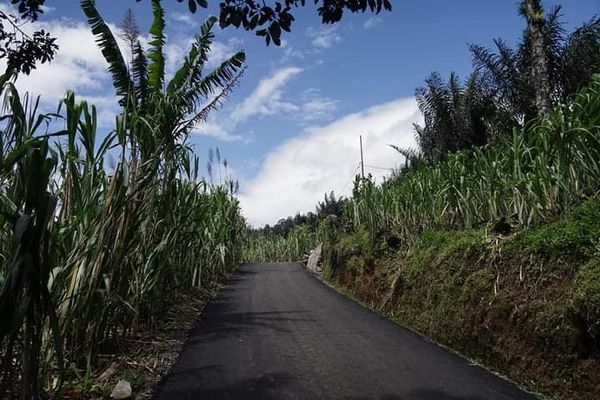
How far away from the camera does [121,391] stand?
3.88 metres

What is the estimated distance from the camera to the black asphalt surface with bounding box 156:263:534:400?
13.3 feet

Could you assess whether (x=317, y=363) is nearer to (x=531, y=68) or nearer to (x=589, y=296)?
(x=589, y=296)

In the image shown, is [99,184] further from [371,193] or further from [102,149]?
[371,193]

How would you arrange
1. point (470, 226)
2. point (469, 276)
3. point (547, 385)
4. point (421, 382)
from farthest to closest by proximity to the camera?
point (470, 226) → point (469, 276) → point (421, 382) → point (547, 385)

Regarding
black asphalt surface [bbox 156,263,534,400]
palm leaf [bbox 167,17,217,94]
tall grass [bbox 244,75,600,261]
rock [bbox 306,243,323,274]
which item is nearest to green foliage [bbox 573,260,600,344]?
black asphalt surface [bbox 156,263,534,400]

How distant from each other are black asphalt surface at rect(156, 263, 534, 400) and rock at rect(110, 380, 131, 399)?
267mm

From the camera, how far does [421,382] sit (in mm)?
4273

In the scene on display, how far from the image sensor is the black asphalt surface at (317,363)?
13.3 feet

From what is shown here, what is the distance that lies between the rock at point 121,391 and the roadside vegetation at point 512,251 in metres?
3.26

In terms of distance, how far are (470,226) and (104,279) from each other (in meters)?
5.16

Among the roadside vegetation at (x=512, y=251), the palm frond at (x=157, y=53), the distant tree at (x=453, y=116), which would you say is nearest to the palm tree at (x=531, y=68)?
the distant tree at (x=453, y=116)

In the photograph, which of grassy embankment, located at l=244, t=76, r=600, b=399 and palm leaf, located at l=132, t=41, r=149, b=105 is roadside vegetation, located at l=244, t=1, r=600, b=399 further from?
palm leaf, located at l=132, t=41, r=149, b=105

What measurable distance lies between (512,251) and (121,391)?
390cm

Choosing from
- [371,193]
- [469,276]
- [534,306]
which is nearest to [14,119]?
[534,306]
